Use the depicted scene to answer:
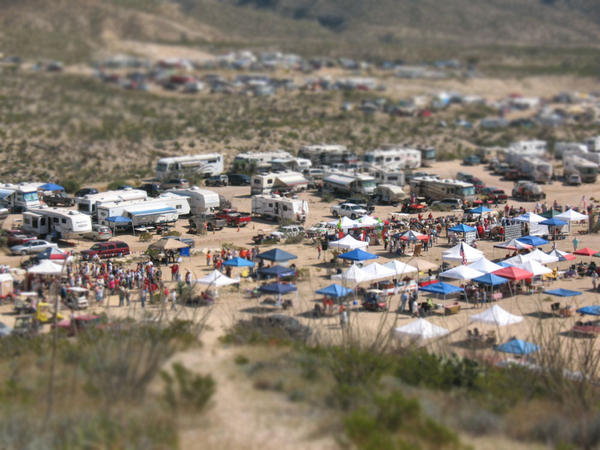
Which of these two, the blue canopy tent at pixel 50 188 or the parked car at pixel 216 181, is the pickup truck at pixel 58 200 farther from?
the parked car at pixel 216 181

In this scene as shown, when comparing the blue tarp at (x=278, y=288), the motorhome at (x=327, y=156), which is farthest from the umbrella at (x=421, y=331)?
the motorhome at (x=327, y=156)

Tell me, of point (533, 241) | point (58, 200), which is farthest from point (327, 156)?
point (533, 241)

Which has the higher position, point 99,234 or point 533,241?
point 533,241

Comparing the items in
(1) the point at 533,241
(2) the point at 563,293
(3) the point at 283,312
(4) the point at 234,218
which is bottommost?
(4) the point at 234,218

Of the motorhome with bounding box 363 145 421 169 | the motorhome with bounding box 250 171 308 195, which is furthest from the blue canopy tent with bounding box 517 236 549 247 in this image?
the motorhome with bounding box 363 145 421 169

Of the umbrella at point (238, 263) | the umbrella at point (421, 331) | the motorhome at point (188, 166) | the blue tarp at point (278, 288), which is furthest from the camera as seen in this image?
the motorhome at point (188, 166)

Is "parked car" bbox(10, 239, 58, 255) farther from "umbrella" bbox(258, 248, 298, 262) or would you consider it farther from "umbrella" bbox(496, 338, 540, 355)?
"umbrella" bbox(496, 338, 540, 355)

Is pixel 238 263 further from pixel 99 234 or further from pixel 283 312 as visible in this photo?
pixel 99 234
